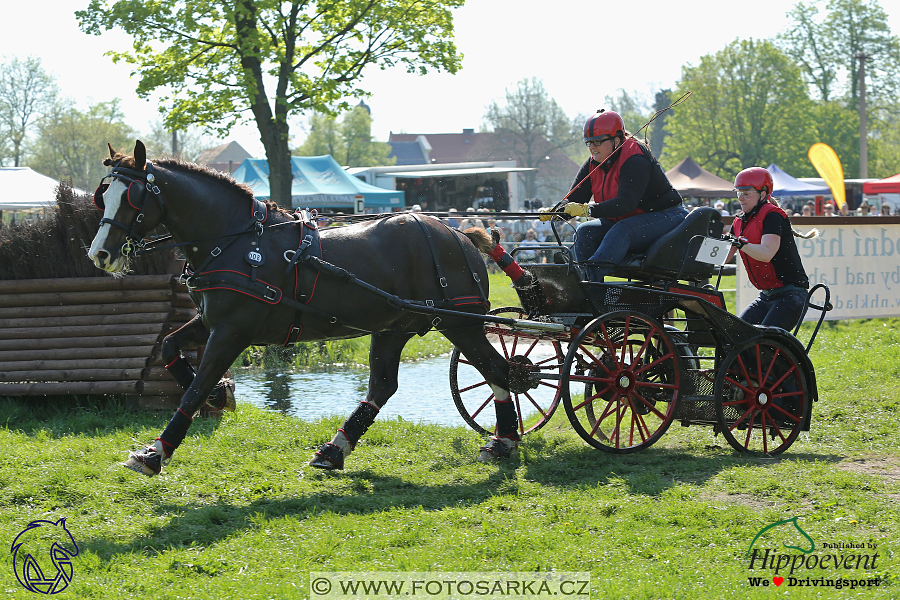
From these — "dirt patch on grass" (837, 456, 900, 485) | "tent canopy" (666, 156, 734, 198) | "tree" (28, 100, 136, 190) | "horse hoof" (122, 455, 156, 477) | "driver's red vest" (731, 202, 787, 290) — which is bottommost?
"dirt patch on grass" (837, 456, 900, 485)

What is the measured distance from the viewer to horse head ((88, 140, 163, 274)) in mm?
5371

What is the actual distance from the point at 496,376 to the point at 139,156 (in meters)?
3.01

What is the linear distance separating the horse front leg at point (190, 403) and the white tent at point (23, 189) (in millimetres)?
15977

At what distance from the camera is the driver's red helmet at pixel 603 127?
6508mm

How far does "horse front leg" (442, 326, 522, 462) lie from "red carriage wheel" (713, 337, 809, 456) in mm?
1518

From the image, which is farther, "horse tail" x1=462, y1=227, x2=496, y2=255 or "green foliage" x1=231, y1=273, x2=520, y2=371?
"green foliage" x1=231, y1=273, x2=520, y2=371

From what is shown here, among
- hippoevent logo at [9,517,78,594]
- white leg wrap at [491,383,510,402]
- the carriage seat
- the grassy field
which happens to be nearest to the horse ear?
the grassy field

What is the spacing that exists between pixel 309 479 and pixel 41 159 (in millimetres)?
63257

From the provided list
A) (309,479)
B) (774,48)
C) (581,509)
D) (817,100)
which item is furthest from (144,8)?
(817,100)

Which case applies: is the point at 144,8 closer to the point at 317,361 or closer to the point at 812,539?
the point at 317,361

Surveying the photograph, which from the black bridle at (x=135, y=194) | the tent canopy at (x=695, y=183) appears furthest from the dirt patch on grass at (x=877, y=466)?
the tent canopy at (x=695, y=183)

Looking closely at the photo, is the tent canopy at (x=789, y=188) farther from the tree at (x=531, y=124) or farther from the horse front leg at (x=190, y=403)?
the tree at (x=531, y=124)

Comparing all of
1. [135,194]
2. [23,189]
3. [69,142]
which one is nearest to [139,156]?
[135,194]

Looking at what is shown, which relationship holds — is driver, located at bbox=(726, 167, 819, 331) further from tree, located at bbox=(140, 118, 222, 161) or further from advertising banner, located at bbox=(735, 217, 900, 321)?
tree, located at bbox=(140, 118, 222, 161)
